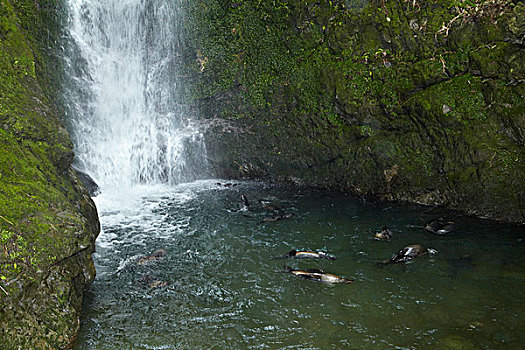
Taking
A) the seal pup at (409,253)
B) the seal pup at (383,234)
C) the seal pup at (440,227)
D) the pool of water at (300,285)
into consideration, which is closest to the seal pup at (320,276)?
the pool of water at (300,285)

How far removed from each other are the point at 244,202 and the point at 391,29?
Result: 6483 millimetres

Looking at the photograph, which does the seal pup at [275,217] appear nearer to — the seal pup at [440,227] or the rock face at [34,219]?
the seal pup at [440,227]

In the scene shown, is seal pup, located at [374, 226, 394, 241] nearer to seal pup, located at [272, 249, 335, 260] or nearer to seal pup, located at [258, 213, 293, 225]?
seal pup, located at [272, 249, 335, 260]

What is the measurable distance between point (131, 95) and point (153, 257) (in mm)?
9114

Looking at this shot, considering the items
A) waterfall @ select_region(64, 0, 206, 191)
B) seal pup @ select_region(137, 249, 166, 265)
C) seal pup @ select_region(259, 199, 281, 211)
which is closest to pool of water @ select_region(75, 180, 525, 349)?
seal pup @ select_region(137, 249, 166, 265)

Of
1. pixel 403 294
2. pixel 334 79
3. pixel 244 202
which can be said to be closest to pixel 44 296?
pixel 403 294

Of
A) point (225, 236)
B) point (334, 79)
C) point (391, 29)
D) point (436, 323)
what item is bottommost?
point (436, 323)

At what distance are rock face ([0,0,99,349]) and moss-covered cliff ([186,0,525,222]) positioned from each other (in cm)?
719

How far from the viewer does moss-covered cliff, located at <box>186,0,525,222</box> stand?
8.35 m

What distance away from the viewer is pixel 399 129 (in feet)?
33.6

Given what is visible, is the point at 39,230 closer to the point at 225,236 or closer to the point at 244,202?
the point at 225,236

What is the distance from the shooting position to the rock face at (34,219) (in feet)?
14.4

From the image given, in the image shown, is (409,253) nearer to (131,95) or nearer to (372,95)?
(372,95)

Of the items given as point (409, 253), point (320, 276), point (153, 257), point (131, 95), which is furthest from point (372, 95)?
point (131, 95)
